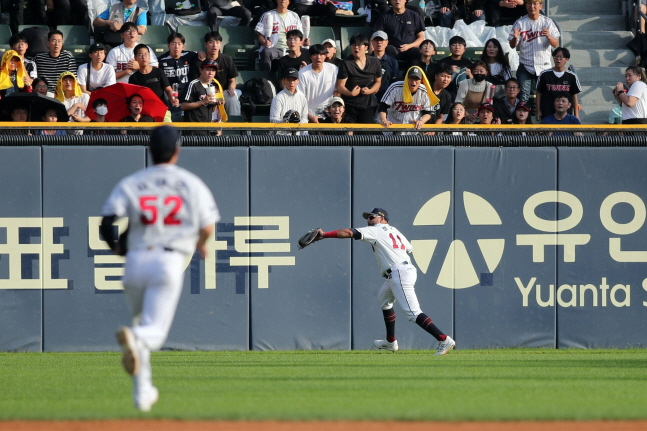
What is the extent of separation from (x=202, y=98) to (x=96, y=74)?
1753mm

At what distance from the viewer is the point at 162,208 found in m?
6.11

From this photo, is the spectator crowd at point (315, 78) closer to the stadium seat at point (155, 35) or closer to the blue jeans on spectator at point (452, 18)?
the stadium seat at point (155, 35)

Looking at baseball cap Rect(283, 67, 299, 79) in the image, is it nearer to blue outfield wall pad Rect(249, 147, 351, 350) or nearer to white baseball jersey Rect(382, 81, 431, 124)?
blue outfield wall pad Rect(249, 147, 351, 350)

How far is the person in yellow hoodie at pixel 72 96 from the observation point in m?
13.5

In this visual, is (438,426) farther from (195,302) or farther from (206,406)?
(195,302)

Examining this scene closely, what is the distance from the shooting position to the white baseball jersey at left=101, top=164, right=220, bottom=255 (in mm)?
6082

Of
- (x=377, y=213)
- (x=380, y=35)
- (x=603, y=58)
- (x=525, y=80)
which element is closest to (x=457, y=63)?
(x=525, y=80)

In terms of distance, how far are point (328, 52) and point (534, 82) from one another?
351cm

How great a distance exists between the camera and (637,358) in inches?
452

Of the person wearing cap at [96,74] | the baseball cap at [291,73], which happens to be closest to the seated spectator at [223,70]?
the baseball cap at [291,73]

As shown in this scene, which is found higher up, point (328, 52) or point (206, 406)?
point (328, 52)

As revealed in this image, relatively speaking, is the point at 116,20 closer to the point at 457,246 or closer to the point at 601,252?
the point at 457,246

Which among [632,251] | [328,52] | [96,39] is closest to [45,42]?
[96,39]

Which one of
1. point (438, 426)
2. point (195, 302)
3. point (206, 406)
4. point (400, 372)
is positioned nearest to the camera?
point (438, 426)
